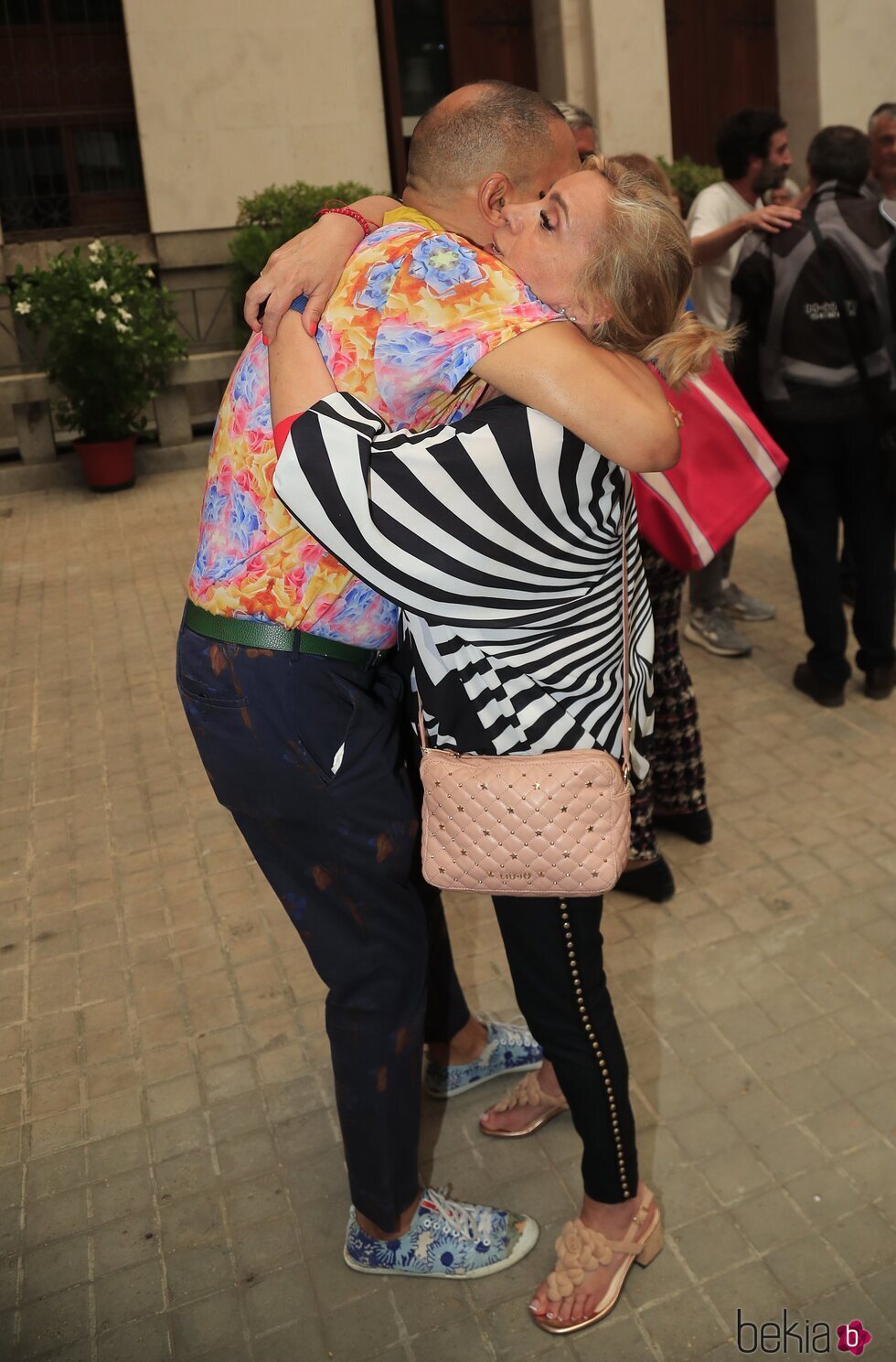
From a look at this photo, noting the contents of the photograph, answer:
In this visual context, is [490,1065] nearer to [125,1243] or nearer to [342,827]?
[125,1243]

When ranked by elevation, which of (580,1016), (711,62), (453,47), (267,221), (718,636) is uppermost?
(453,47)

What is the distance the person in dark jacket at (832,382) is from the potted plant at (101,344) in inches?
233

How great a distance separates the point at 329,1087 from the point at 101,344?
752cm

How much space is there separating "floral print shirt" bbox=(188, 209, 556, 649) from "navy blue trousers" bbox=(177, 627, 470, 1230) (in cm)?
9

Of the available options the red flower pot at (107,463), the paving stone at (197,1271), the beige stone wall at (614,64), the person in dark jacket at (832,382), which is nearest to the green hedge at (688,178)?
the beige stone wall at (614,64)

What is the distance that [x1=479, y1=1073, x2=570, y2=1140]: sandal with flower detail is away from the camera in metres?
2.55

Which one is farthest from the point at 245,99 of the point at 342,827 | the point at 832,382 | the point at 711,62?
the point at 342,827

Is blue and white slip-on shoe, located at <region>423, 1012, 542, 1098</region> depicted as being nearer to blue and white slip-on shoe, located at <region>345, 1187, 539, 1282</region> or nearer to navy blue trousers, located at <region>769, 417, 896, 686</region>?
blue and white slip-on shoe, located at <region>345, 1187, 539, 1282</region>

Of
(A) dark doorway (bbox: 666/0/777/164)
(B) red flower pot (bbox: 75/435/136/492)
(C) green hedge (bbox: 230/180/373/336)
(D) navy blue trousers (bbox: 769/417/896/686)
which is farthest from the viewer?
(A) dark doorway (bbox: 666/0/777/164)

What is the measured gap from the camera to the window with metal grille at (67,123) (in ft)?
36.7

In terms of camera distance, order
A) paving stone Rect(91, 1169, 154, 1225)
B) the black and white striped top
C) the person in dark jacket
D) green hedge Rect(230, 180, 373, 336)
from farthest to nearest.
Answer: green hedge Rect(230, 180, 373, 336) → the person in dark jacket → paving stone Rect(91, 1169, 154, 1225) → the black and white striped top

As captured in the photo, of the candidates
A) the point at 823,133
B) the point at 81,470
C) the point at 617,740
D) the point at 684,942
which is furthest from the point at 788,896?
the point at 81,470

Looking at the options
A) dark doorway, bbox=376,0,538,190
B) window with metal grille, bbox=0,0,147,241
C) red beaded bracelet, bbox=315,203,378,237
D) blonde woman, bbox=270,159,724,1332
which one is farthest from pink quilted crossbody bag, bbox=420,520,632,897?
dark doorway, bbox=376,0,538,190

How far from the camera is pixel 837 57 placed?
13.6 meters
